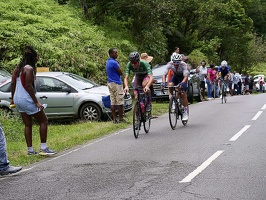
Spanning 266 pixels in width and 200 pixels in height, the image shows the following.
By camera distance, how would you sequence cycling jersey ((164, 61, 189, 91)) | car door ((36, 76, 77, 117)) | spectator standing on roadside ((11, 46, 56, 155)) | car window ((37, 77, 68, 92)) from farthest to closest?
car window ((37, 77, 68, 92)) < car door ((36, 76, 77, 117)) < cycling jersey ((164, 61, 189, 91)) < spectator standing on roadside ((11, 46, 56, 155))

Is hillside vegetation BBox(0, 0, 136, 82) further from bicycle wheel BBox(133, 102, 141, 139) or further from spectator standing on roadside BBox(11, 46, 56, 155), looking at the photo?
spectator standing on roadside BBox(11, 46, 56, 155)

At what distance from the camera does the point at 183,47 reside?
130ft

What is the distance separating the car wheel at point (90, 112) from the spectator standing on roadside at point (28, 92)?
5.79 metres

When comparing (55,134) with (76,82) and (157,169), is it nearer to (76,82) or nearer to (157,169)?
(76,82)

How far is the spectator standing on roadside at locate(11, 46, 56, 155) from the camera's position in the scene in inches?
390

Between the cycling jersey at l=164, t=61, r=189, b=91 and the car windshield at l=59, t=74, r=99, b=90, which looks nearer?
the cycling jersey at l=164, t=61, r=189, b=91

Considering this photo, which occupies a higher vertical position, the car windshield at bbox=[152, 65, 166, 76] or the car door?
the car windshield at bbox=[152, 65, 166, 76]

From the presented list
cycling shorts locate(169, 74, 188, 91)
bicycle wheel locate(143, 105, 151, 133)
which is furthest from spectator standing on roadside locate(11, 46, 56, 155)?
cycling shorts locate(169, 74, 188, 91)

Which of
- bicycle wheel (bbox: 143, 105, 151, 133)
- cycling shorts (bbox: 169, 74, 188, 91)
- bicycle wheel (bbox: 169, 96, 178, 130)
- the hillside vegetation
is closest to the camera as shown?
bicycle wheel (bbox: 143, 105, 151, 133)

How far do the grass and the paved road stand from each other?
1.31ft

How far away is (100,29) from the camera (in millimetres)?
25328

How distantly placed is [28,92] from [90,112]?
625cm

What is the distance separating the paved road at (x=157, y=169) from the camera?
6.89 meters

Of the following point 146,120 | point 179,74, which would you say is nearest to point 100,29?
point 179,74
